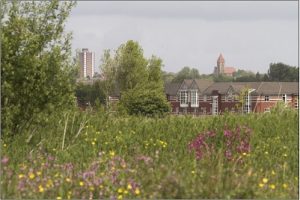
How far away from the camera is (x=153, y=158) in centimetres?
811

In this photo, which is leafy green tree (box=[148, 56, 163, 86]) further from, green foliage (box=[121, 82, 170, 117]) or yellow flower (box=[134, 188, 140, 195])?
yellow flower (box=[134, 188, 140, 195])

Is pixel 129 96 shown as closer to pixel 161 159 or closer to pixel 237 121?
pixel 237 121

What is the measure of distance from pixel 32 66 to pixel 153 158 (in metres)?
2.57

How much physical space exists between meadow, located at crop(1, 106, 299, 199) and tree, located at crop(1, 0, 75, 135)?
55 cm

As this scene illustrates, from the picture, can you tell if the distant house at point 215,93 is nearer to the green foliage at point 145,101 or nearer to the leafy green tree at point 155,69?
the leafy green tree at point 155,69

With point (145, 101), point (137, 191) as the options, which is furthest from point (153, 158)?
point (145, 101)

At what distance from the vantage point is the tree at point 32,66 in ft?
28.5

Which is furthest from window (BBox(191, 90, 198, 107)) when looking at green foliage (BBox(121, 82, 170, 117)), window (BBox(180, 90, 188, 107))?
green foliage (BBox(121, 82, 170, 117))

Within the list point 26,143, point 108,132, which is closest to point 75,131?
point 108,132

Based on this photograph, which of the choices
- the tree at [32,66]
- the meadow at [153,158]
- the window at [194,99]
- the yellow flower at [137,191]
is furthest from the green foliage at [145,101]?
the window at [194,99]

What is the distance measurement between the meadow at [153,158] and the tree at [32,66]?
1.80ft

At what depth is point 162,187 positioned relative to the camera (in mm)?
5648

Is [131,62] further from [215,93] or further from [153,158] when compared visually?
[215,93]

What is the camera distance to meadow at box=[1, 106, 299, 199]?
582 centimetres
